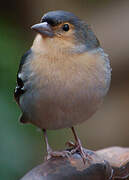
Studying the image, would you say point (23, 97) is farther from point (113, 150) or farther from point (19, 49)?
point (19, 49)

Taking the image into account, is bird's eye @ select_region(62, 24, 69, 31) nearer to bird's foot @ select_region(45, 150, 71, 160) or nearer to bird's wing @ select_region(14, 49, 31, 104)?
bird's wing @ select_region(14, 49, 31, 104)

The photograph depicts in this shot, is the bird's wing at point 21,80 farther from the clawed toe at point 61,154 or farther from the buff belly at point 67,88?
the clawed toe at point 61,154

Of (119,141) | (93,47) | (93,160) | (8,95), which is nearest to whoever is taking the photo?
(93,160)

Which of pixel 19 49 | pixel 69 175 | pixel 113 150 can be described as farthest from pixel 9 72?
pixel 69 175

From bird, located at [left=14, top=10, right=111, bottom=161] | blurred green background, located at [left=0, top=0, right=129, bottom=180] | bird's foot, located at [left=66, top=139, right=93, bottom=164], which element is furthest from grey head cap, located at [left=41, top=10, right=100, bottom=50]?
blurred green background, located at [left=0, top=0, right=129, bottom=180]

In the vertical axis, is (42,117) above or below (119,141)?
above
